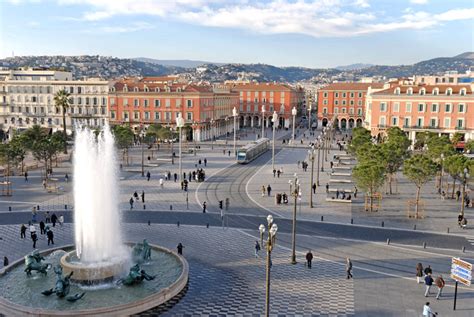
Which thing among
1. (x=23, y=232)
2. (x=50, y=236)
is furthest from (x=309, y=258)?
(x=23, y=232)

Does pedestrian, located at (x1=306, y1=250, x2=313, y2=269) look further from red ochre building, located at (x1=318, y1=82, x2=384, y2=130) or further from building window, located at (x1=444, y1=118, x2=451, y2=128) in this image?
red ochre building, located at (x1=318, y1=82, x2=384, y2=130)

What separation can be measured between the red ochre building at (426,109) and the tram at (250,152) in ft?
73.2

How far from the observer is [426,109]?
251ft

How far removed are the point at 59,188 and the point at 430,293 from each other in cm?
3407

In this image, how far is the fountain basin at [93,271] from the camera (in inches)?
807

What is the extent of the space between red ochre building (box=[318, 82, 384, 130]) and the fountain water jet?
97214mm

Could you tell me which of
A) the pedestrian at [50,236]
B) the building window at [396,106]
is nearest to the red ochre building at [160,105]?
the building window at [396,106]

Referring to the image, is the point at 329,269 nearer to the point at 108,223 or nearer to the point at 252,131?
the point at 108,223

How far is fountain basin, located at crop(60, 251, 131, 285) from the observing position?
67.3 ft

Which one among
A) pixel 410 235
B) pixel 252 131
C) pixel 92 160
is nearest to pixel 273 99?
pixel 252 131

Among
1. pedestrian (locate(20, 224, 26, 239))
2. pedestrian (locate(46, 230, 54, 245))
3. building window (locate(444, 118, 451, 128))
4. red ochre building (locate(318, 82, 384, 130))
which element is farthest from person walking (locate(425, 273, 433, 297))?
red ochre building (locate(318, 82, 384, 130))

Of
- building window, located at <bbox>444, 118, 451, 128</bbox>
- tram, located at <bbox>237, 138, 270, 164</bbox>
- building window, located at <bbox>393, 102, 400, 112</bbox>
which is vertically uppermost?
building window, located at <bbox>393, 102, 400, 112</bbox>

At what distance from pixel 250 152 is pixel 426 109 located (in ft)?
108

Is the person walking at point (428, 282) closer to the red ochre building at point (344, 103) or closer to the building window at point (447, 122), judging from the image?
the building window at point (447, 122)
